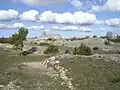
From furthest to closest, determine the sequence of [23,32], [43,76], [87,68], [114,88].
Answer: [23,32]
[87,68]
[43,76]
[114,88]

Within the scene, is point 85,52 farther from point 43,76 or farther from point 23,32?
point 43,76

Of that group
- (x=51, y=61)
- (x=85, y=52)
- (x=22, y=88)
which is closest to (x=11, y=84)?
(x=22, y=88)

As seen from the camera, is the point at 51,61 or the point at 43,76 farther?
the point at 51,61

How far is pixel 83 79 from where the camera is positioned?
41.8m

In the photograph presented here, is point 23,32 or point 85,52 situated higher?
point 23,32

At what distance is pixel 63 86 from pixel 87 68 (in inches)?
584

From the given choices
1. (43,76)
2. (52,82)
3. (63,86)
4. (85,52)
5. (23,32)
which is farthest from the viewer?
(23,32)

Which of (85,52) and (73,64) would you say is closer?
(73,64)

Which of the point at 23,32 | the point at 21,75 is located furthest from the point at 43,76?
the point at 23,32

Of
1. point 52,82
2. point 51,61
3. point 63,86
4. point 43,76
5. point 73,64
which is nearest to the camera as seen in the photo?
point 63,86

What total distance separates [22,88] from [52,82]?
5.35 meters

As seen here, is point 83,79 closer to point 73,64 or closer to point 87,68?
point 87,68

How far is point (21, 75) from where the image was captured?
47.7m

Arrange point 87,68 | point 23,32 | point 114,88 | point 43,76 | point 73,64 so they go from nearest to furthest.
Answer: point 114,88, point 43,76, point 87,68, point 73,64, point 23,32
